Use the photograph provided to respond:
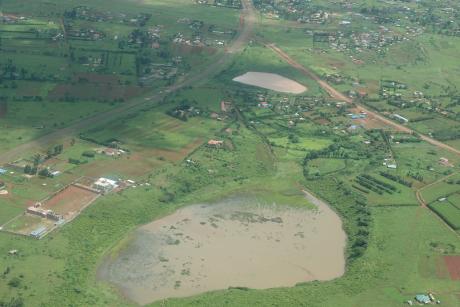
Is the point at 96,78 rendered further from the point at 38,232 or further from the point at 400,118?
the point at 400,118

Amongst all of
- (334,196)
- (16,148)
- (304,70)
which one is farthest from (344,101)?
(16,148)

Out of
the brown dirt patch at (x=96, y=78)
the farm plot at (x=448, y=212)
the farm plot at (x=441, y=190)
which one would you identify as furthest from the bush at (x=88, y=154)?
the farm plot at (x=448, y=212)

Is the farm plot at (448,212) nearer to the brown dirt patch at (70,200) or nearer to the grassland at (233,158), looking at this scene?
the grassland at (233,158)

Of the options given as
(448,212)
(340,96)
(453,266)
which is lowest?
(453,266)

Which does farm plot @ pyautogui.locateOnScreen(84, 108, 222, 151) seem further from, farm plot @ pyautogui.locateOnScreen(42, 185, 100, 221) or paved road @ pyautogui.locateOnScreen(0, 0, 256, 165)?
farm plot @ pyautogui.locateOnScreen(42, 185, 100, 221)

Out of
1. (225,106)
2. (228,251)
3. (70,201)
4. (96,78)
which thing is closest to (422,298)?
(228,251)
